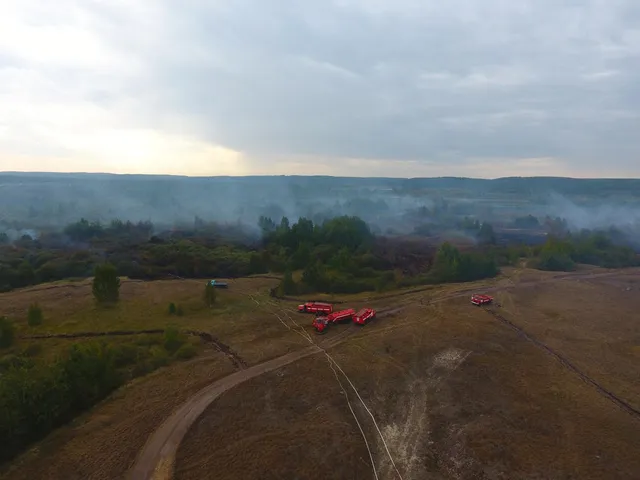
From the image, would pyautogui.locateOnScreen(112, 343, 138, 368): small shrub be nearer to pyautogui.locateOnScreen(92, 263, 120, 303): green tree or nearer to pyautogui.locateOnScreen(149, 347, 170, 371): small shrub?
pyautogui.locateOnScreen(149, 347, 170, 371): small shrub

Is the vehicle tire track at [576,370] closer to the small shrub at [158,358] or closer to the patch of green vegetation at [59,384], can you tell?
the patch of green vegetation at [59,384]

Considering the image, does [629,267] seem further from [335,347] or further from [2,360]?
[2,360]

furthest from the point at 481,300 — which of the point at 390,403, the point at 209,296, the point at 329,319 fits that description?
the point at 209,296

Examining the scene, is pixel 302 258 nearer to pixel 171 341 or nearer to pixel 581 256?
pixel 171 341

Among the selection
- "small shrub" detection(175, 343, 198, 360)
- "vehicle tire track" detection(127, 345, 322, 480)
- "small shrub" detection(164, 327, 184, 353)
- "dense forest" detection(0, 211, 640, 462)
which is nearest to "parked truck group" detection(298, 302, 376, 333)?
"vehicle tire track" detection(127, 345, 322, 480)

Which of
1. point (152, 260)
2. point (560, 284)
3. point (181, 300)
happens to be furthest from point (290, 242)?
point (560, 284)

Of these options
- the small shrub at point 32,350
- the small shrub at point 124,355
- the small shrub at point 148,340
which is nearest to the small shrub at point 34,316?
the small shrub at point 32,350

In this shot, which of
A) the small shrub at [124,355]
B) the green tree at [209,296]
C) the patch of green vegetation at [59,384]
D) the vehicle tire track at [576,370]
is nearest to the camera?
the patch of green vegetation at [59,384]

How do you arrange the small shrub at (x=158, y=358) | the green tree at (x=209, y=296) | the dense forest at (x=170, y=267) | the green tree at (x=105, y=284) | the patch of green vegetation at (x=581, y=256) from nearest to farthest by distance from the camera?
the dense forest at (x=170, y=267)
the small shrub at (x=158, y=358)
the green tree at (x=105, y=284)
the green tree at (x=209, y=296)
the patch of green vegetation at (x=581, y=256)
